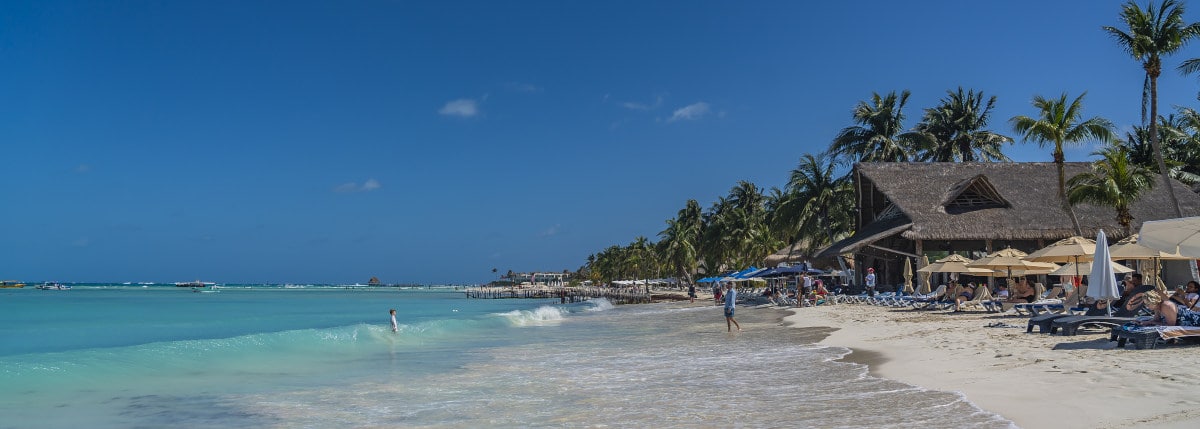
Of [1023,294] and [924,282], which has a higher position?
[924,282]

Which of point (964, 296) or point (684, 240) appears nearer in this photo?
point (964, 296)

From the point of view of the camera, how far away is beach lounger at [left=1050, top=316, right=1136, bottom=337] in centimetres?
1145

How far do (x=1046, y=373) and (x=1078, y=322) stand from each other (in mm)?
4336

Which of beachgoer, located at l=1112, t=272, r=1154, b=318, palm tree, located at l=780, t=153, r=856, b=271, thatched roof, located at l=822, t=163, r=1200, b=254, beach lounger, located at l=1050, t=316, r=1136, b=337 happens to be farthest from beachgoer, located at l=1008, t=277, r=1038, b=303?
palm tree, located at l=780, t=153, r=856, b=271

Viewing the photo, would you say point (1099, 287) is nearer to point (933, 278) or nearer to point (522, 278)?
point (933, 278)

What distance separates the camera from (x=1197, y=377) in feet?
23.5

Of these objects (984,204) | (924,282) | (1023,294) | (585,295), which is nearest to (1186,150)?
(984,204)

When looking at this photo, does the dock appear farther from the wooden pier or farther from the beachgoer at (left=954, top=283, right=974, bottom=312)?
the beachgoer at (left=954, top=283, right=974, bottom=312)

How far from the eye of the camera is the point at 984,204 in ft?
93.7

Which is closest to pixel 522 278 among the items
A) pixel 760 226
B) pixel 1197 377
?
pixel 760 226

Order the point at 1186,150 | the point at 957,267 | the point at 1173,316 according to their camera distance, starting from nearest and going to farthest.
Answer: the point at 1173,316 < the point at 957,267 < the point at 1186,150

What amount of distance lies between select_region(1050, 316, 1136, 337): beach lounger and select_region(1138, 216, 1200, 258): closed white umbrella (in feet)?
4.14

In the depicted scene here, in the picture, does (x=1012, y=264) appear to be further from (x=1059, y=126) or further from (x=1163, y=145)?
(x=1163, y=145)

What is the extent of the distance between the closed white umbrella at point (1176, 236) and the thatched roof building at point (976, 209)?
14.9 metres
